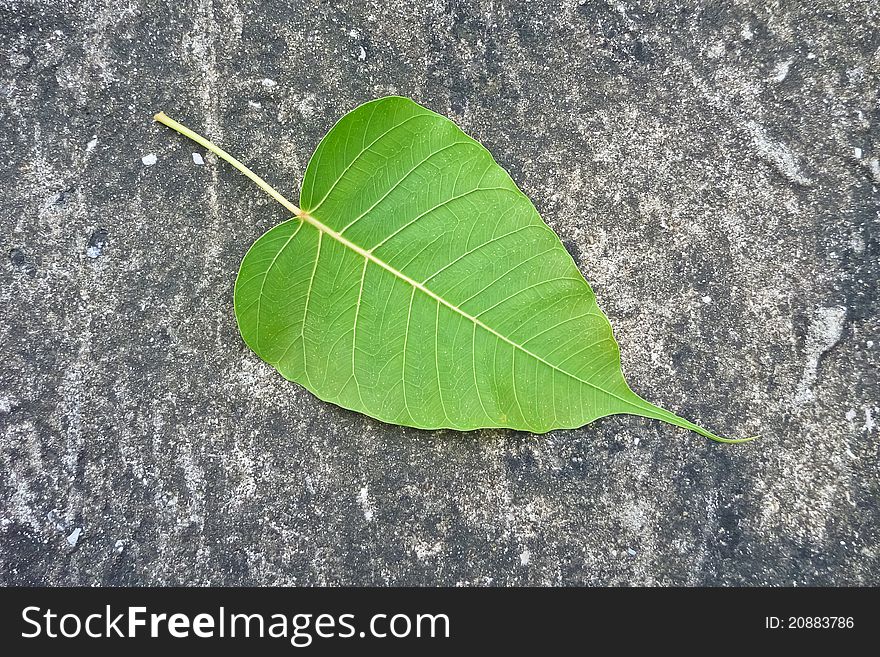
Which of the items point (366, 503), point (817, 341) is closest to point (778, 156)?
point (817, 341)

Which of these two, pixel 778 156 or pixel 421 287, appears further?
pixel 778 156

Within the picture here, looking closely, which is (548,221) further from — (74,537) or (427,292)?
(74,537)

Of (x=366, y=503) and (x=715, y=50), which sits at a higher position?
(x=715, y=50)

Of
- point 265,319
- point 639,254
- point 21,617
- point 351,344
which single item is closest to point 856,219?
point 639,254

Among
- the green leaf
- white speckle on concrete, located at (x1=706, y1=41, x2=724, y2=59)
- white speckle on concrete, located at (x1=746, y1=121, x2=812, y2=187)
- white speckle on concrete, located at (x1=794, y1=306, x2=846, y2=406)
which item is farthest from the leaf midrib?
white speckle on concrete, located at (x1=706, y1=41, x2=724, y2=59)

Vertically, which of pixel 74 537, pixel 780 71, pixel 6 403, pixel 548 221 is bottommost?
pixel 74 537

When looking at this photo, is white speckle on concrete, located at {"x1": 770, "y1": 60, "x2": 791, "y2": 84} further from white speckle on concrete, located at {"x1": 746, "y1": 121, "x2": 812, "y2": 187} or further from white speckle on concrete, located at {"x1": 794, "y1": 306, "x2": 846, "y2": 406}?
white speckle on concrete, located at {"x1": 794, "y1": 306, "x2": 846, "y2": 406}
